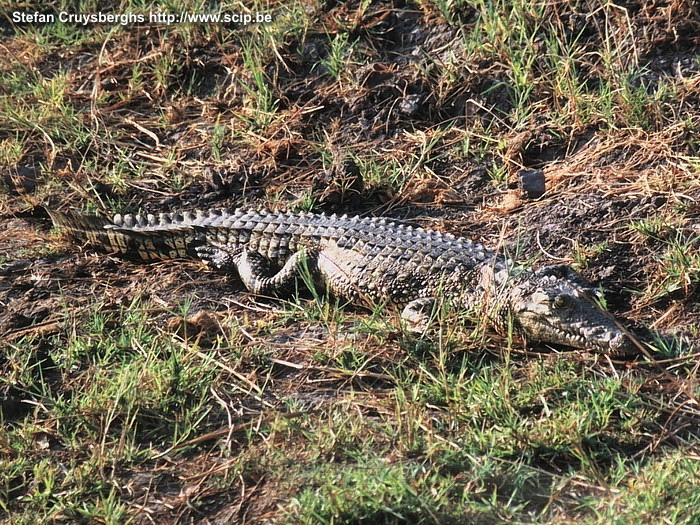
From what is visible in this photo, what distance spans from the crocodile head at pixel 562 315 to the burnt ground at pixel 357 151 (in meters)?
0.16

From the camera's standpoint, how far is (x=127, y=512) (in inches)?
128

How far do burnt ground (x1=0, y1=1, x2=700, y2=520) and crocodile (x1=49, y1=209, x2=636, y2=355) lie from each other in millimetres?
153

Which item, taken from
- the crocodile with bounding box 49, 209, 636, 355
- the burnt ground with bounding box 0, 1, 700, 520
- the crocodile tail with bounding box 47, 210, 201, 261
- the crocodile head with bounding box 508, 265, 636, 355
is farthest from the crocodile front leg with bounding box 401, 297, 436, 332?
the crocodile tail with bounding box 47, 210, 201, 261

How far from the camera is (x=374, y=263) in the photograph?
4609 mm

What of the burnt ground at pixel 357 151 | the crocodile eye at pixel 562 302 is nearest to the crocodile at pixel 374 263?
the crocodile eye at pixel 562 302

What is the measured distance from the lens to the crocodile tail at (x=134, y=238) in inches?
203

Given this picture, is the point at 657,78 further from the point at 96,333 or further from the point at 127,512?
the point at 127,512

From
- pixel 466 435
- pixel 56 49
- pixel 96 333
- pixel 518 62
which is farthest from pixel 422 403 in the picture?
pixel 56 49

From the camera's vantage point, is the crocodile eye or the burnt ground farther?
the burnt ground

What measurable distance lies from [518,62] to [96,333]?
3.39m

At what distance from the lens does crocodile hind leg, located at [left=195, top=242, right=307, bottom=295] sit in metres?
4.78

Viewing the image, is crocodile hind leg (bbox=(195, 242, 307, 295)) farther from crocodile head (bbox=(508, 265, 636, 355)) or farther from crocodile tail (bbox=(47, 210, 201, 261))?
crocodile head (bbox=(508, 265, 636, 355))

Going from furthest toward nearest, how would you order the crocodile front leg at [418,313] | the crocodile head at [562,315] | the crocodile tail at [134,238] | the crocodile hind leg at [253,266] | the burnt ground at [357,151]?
the crocodile tail at [134,238] → the crocodile hind leg at [253,266] → the burnt ground at [357,151] → the crocodile front leg at [418,313] → the crocodile head at [562,315]

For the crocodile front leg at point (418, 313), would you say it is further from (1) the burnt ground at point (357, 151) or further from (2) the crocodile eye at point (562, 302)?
(2) the crocodile eye at point (562, 302)
